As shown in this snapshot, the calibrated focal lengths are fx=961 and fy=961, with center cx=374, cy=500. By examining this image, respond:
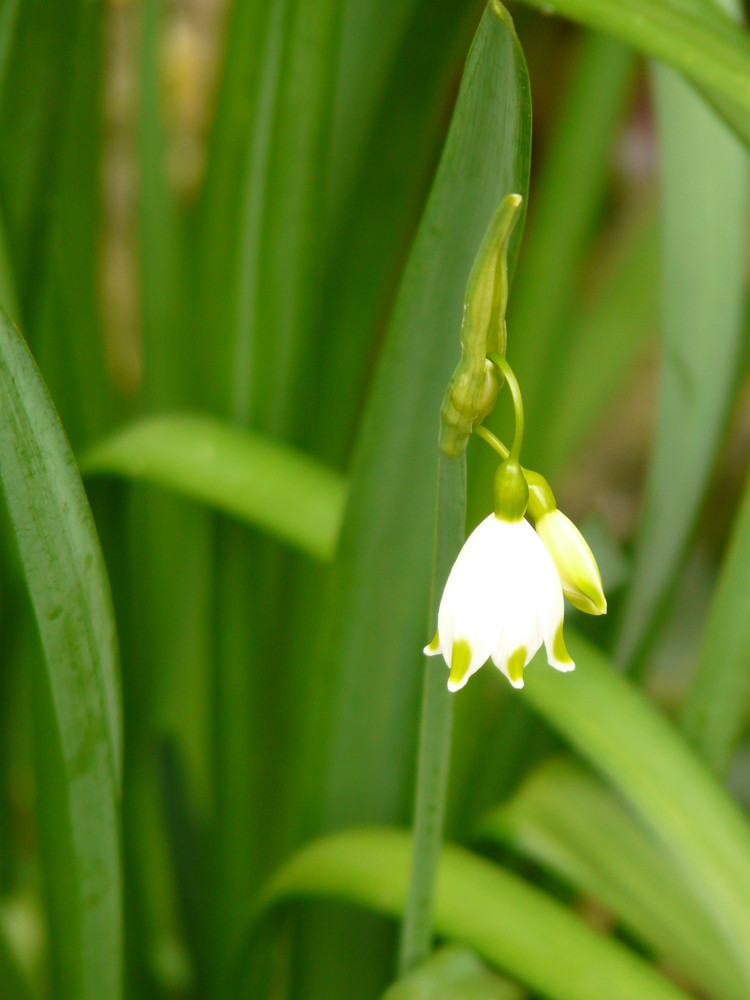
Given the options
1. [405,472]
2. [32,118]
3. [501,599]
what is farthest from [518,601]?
[32,118]

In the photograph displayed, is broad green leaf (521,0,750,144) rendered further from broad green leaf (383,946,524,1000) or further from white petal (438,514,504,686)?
broad green leaf (383,946,524,1000)

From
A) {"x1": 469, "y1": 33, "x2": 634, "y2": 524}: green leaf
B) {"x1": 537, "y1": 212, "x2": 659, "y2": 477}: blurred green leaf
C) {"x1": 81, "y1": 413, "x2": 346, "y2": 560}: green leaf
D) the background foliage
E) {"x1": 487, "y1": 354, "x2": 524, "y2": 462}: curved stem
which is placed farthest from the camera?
{"x1": 537, "y1": 212, "x2": 659, "y2": 477}: blurred green leaf

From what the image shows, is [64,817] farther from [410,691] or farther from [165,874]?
[165,874]

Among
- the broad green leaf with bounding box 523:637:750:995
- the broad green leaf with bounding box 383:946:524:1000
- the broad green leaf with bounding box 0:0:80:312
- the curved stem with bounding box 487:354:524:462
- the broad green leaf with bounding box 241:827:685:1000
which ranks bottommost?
the broad green leaf with bounding box 383:946:524:1000

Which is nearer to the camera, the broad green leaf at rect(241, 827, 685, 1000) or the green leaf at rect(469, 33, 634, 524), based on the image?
the broad green leaf at rect(241, 827, 685, 1000)

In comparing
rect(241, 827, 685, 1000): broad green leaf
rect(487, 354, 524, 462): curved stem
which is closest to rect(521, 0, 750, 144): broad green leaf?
rect(487, 354, 524, 462): curved stem

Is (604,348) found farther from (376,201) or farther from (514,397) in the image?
(514,397)

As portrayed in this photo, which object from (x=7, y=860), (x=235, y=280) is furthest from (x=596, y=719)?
(x=7, y=860)

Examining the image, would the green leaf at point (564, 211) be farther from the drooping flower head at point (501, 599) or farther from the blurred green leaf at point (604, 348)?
the drooping flower head at point (501, 599)
